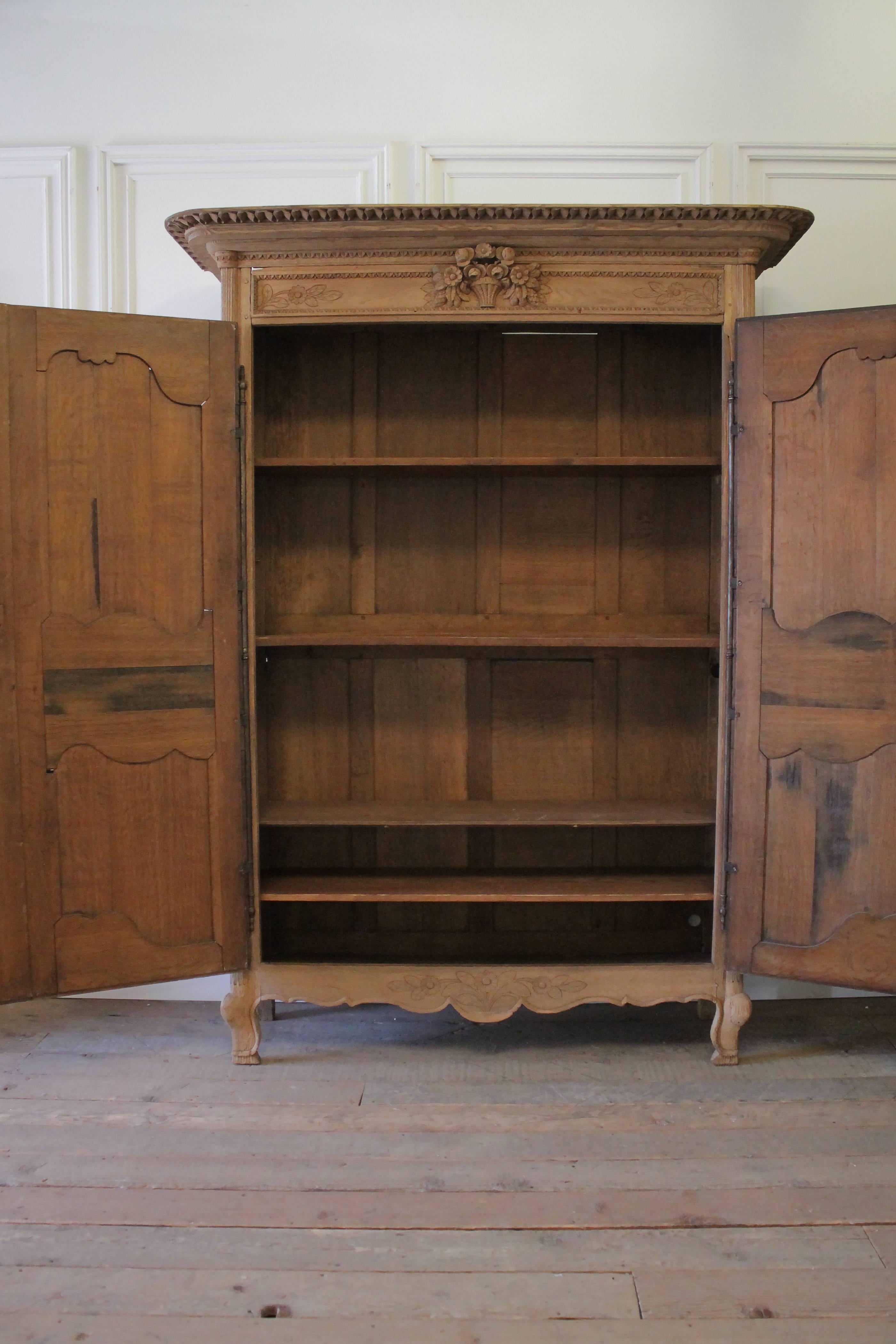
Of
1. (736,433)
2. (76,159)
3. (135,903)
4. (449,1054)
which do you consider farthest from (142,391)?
(449,1054)

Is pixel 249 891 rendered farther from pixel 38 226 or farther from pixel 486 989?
pixel 38 226

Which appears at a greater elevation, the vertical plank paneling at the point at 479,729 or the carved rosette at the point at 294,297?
the carved rosette at the point at 294,297

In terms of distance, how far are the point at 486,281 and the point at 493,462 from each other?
48 centimetres

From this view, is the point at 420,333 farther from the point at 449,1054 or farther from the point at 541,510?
the point at 449,1054

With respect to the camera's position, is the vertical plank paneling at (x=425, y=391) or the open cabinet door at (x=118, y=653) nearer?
the open cabinet door at (x=118, y=653)

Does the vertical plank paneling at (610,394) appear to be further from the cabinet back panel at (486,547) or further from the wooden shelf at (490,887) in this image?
the wooden shelf at (490,887)

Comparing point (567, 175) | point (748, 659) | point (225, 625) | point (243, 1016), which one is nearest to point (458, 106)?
point (567, 175)

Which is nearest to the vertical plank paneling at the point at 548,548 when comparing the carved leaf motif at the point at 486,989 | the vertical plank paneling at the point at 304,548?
the vertical plank paneling at the point at 304,548

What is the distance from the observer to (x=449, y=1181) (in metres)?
2.11

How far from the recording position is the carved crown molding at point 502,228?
2.43m

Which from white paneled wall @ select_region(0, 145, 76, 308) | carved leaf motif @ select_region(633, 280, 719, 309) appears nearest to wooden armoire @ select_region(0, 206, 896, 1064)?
carved leaf motif @ select_region(633, 280, 719, 309)

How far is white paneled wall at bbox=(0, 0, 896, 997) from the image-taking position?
Answer: 9.82 feet

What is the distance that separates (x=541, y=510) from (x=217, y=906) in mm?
1569

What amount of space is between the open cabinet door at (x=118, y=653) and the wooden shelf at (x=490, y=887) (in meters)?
0.24
